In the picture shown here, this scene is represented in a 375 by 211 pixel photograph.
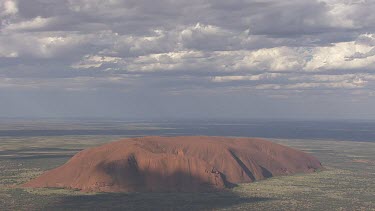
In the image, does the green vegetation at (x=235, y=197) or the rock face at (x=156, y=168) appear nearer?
the green vegetation at (x=235, y=197)

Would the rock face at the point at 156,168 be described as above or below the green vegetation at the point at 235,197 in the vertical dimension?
above

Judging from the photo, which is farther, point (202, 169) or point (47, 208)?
point (202, 169)

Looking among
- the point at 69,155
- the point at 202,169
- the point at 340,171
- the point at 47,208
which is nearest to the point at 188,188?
the point at 202,169

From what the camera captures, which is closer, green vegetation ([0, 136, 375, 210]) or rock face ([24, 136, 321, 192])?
green vegetation ([0, 136, 375, 210])

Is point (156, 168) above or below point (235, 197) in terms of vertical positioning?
above

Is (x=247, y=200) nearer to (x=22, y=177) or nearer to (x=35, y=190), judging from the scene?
(x=35, y=190)

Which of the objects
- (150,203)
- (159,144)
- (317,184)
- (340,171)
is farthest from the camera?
(340,171)

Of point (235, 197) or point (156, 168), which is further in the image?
point (156, 168)

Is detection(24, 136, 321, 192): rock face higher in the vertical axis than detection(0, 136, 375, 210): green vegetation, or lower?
higher
